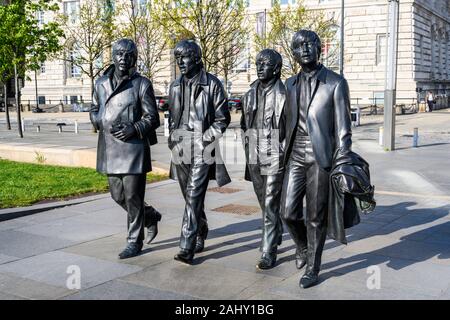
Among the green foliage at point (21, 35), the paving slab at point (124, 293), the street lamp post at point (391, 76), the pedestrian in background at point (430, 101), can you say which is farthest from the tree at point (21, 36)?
the pedestrian in background at point (430, 101)

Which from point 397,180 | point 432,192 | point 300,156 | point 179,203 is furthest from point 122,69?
point 397,180

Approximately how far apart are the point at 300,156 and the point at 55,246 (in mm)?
3135

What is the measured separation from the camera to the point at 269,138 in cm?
583

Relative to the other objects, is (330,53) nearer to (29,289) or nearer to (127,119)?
(127,119)

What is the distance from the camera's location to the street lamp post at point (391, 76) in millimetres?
16672

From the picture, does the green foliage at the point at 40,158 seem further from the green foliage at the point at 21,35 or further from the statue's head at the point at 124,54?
the green foliage at the point at 21,35

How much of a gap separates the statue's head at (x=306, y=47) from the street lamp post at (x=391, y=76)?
12.3m

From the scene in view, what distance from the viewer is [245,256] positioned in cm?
618

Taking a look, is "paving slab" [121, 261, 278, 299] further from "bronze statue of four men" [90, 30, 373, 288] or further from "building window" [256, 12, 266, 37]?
"building window" [256, 12, 266, 37]

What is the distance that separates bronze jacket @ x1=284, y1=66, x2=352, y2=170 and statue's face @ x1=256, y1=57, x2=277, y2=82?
2.61 feet

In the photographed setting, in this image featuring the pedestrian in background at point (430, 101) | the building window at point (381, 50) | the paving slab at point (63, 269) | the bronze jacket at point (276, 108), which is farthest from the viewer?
the building window at point (381, 50)

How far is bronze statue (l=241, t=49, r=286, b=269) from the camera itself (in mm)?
5773

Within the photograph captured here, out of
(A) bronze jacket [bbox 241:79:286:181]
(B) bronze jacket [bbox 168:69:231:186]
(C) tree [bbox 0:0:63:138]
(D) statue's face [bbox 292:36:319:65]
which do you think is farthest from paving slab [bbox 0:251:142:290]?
(C) tree [bbox 0:0:63:138]

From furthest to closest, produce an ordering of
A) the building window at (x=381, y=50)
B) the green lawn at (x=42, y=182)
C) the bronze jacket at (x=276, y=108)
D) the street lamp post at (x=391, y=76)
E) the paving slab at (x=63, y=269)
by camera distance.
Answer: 1. the building window at (x=381, y=50)
2. the street lamp post at (x=391, y=76)
3. the green lawn at (x=42, y=182)
4. the bronze jacket at (x=276, y=108)
5. the paving slab at (x=63, y=269)
